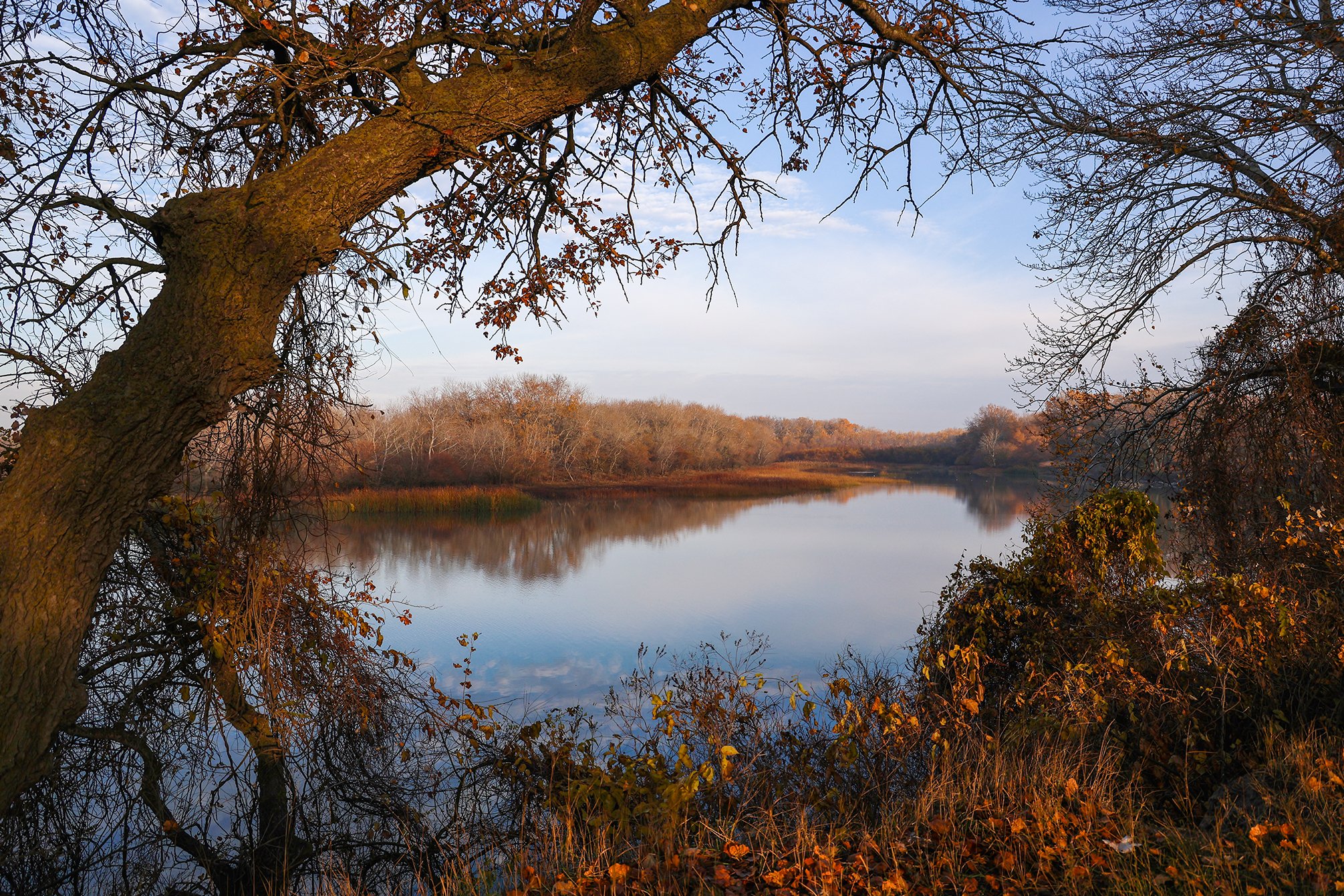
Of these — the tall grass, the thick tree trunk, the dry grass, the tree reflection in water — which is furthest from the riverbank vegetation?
the dry grass

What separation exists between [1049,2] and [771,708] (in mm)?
8044

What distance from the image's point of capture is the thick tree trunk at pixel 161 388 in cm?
268

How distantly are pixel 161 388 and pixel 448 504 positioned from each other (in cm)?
2385

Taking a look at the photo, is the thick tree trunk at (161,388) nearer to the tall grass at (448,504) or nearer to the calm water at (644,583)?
the calm water at (644,583)

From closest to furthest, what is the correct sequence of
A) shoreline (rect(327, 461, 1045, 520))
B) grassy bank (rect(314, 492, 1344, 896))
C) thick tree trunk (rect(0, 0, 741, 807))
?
thick tree trunk (rect(0, 0, 741, 807))
grassy bank (rect(314, 492, 1344, 896))
shoreline (rect(327, 461, 1045, 520))

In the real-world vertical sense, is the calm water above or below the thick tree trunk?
below

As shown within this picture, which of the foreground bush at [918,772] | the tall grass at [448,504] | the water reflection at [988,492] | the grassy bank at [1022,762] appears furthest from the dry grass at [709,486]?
the grassy bank at [1022,762]

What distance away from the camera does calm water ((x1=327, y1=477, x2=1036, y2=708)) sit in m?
10.2

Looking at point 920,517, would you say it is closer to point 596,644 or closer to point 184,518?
point 596,644

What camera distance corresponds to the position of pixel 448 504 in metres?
25.9

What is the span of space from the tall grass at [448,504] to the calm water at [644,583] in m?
0.92

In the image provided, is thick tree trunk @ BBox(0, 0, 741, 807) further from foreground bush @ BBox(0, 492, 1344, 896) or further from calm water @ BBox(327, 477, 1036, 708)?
calm water @ BBox(327, 477, 1036, 708)

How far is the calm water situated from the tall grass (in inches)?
36.3

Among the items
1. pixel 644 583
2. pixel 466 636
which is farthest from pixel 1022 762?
pixel 644 583
